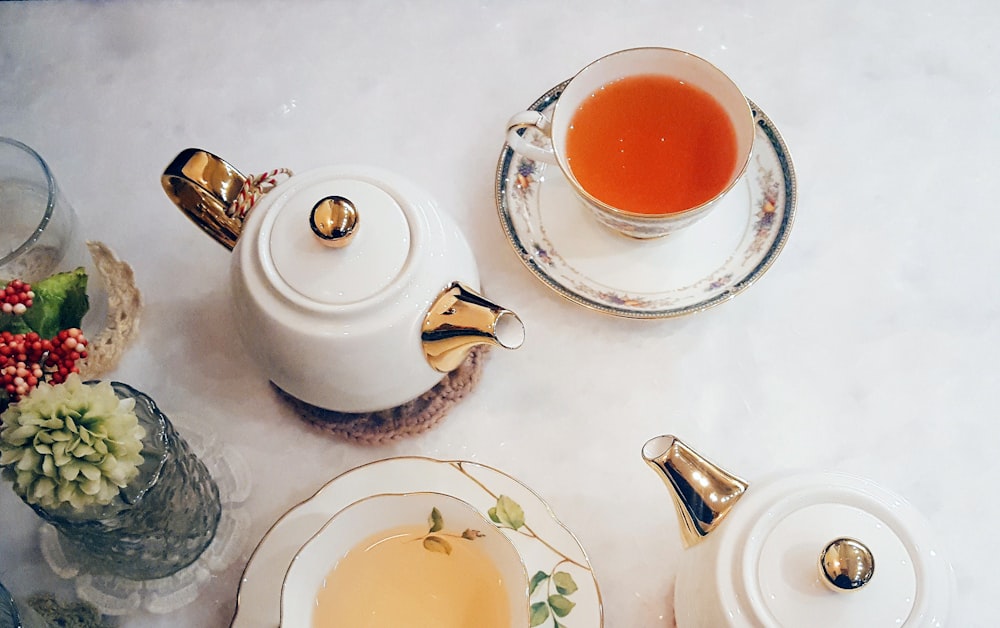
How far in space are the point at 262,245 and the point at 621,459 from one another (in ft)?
1.26

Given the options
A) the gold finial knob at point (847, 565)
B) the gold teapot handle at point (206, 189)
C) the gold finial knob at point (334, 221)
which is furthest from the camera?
the gold teapot handle at point (206, 189)

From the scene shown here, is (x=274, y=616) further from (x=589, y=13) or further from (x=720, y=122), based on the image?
(x=589, y=13)

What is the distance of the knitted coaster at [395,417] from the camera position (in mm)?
771

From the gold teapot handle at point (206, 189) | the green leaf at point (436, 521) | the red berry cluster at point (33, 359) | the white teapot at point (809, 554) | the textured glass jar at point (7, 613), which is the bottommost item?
the textured glass jar at point (7, 613)

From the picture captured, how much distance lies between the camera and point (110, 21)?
3.23 ft

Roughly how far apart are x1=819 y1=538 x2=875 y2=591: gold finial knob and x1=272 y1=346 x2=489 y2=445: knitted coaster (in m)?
0.38

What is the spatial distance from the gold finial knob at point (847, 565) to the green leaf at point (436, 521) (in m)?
0.26

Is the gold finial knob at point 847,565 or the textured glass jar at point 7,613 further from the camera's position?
the textured glass jar at point 7,613

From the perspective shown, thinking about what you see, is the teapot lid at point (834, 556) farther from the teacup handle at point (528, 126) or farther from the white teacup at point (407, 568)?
the teacup handle at point (528, 126)

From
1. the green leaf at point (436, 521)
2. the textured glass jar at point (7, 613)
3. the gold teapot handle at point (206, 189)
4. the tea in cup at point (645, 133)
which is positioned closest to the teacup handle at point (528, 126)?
the tea in cup at point (645, 133)

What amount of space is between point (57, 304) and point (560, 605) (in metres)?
0.49

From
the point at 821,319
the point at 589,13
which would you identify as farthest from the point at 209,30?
the point at 821,319

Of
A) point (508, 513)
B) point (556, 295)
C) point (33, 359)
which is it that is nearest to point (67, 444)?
point (33, 359)

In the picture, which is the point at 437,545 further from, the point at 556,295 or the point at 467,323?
the point at 556,295
